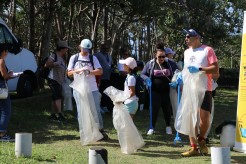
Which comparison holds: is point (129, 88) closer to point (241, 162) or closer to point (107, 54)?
point (241, 162)

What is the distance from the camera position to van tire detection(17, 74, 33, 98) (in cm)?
1362

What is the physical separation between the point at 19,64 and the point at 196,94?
7911 mm

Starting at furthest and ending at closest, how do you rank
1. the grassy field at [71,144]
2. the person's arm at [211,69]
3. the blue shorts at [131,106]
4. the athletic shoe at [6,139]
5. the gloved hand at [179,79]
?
the athletic shoe at [6,139] < the blue shorts at [131,106] < the gloved hand at [179,79] < the person's arm at [211,69] < the grassy field at [71,144]

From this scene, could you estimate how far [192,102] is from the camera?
22.8 ft

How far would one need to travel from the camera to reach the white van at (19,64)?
43.2 ft

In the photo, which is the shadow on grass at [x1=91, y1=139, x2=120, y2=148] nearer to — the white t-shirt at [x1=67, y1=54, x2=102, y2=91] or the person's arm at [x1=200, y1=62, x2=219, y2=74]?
the white t-shirt at [x1=67, y1=54, x2=102, y2=91]

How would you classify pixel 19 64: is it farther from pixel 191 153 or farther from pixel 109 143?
pixel 191 153

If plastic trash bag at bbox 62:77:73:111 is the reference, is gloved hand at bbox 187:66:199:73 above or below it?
above

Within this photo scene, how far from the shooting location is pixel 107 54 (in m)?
11.9

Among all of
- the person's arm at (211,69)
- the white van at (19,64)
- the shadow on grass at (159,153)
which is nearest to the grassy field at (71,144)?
the shadow on grass at (159,153)

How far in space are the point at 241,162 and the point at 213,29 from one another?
22298 millimetres

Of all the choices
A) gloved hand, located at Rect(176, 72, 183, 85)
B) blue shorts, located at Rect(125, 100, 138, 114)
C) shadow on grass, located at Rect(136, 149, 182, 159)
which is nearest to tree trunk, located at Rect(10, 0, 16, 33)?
blue shorts, located at Rect(125, 100, 138, 114)

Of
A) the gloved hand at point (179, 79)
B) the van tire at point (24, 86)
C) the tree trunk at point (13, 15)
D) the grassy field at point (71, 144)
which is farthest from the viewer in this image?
the tree trunk at point (13, 15)

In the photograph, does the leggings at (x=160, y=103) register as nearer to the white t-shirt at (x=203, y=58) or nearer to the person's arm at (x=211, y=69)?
the white t-shirt at (x=203, y=58)
